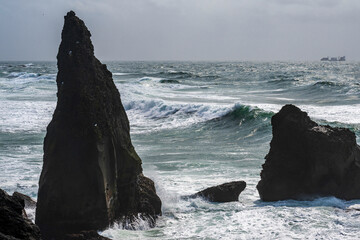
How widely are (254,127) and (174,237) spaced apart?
61.9 feet

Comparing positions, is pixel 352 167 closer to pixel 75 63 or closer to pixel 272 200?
pixel 272 200

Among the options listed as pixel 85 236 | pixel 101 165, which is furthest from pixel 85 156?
pixel 85 236

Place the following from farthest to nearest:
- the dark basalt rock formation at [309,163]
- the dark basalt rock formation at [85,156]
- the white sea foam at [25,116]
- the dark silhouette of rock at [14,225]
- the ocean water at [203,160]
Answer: the white sea foam at [25,116] < the dark basalt rock formation at [309,163] < the ocean water at [203,160] < the dark basalt rock formation at [85,156] < the dark silhouette of rock at [14,225]

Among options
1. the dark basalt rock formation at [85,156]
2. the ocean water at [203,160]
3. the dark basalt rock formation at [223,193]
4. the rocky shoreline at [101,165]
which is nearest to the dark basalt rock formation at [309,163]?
the rocky shoreline at [101,165]

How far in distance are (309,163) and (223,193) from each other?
6.50 feet

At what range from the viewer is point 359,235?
9969 mm

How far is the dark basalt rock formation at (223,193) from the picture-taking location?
12711 mm

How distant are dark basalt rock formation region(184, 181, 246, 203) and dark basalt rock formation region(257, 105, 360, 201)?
0.54 meters

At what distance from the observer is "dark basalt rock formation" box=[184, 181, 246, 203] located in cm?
1271

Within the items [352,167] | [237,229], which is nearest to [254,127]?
[352,167]

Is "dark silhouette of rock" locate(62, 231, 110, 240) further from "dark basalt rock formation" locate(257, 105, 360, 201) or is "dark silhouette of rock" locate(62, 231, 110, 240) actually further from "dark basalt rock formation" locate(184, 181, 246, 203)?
"dark basalt rock formation" locate(257, 105, 360, 201)

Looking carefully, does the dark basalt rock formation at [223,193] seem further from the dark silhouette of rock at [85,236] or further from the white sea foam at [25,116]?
the white sea foam at [25,116]

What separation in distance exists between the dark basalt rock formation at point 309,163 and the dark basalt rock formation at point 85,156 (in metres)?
3.15

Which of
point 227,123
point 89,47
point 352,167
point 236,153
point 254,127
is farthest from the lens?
point 227,123
